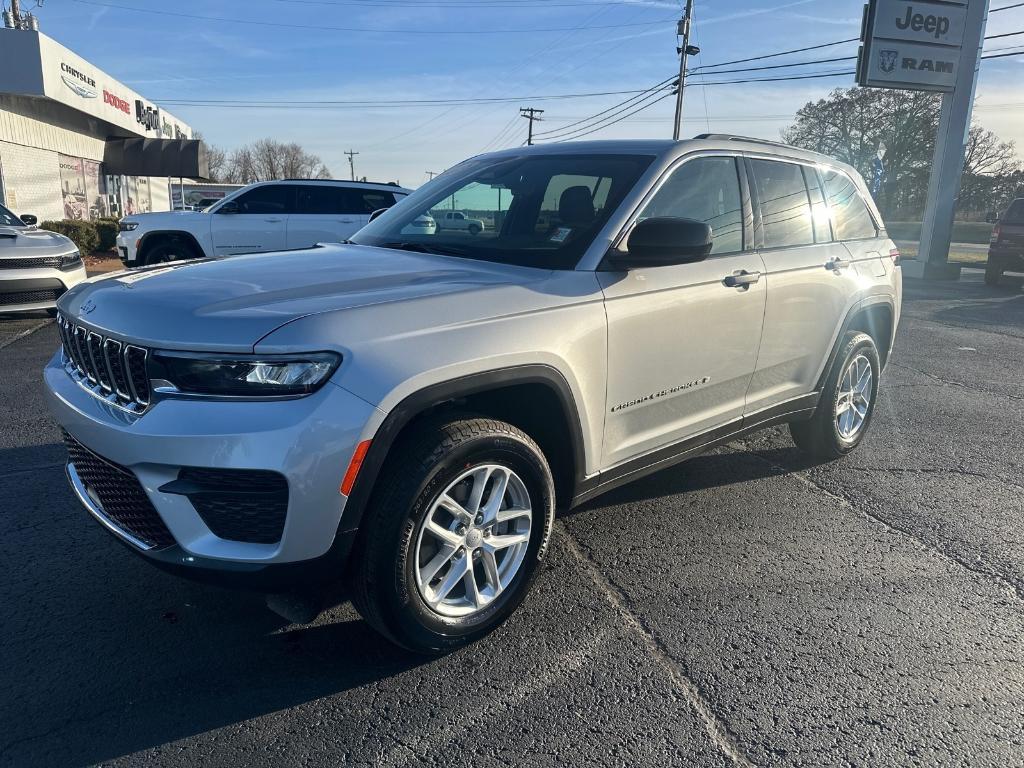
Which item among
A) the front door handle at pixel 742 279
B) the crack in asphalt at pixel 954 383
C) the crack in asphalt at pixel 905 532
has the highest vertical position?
the front door handle at pixel 742 279

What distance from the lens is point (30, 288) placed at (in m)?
8.66

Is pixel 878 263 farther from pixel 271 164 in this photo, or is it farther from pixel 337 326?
pixel 271 164

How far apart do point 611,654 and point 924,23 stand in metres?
20.4

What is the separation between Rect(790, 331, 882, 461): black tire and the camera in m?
4.55

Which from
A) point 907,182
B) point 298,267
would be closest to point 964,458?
point 298,267

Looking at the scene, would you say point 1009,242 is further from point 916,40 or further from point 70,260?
point 70,260

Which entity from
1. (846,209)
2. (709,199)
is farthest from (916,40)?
(709,199)

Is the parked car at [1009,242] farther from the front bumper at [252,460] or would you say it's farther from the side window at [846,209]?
the front bumper at [252,460]

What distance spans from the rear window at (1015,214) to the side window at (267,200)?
1456 cm

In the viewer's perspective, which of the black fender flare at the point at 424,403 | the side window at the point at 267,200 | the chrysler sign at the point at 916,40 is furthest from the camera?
the chrysler sign at the point at 916,40

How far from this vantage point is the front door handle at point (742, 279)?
11.8 feet

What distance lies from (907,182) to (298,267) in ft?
207

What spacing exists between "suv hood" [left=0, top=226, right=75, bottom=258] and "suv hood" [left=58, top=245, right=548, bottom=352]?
22.1 ft

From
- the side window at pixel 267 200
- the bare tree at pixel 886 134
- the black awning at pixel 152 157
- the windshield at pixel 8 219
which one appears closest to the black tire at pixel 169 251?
the side window at pixel 267 200
